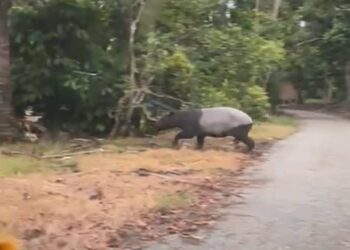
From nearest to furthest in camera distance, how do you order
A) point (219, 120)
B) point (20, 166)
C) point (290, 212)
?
point (290, 212), point (20, 166), point (219, 120)

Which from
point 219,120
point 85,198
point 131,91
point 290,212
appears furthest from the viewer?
point 131,91

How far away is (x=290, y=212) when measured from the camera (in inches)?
301

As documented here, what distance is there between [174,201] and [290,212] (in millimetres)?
1262

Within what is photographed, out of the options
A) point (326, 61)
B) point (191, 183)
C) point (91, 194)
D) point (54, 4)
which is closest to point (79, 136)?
point (54, 4)

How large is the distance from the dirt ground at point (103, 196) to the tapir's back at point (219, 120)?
1.79m

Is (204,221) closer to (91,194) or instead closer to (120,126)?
(91,194)

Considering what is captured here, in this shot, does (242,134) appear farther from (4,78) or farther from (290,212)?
(290,212)

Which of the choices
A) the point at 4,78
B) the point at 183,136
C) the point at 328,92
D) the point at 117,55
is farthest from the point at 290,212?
the point at 328,92

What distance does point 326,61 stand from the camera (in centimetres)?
3994

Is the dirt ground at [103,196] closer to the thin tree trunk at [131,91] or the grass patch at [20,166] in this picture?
the grass patch at [20,166]

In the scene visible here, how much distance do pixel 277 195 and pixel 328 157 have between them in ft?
17.6

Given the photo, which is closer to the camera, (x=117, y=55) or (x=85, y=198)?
(x=85, y=198)

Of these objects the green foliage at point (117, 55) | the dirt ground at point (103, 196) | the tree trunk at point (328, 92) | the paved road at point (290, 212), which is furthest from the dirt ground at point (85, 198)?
the tree trunk at point (328, 92)

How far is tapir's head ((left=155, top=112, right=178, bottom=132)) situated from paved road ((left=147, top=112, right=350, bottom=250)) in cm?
221
